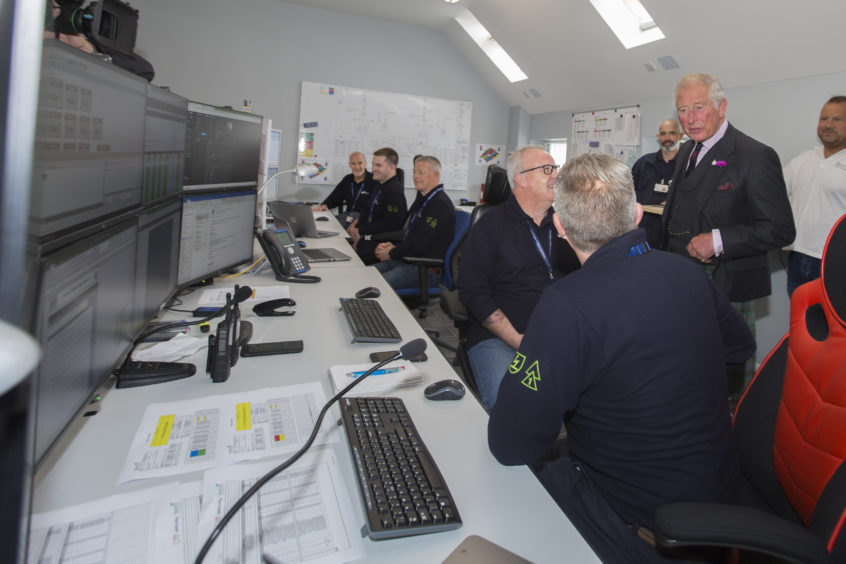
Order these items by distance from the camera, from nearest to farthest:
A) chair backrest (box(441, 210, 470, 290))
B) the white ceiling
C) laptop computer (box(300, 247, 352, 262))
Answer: laptop computer (box(300, 247, 352, 262)), chair backrest (box(441, 210, 470, 290)), the white ceiling

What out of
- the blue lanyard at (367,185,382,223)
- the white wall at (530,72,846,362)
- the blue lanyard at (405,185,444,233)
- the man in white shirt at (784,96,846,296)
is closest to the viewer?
the man in white shirt at (784,96,846,296)

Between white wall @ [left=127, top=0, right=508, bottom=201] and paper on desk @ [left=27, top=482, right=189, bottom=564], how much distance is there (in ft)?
18.5

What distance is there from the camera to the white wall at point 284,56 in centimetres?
530

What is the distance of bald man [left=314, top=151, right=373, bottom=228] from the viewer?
193 inches

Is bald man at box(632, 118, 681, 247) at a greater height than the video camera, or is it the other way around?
bald man at box(632, 118, 681, 247)

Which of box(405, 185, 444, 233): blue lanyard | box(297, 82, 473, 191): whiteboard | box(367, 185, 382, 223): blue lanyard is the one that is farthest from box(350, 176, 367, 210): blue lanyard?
box(405, 185, 444, 233): blue lanyard

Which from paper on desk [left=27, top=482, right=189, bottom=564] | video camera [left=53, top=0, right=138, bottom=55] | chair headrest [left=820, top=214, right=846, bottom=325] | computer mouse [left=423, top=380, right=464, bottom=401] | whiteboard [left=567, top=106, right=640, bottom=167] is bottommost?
paper on desk [left=27, top=482, right=189, bottom=564]

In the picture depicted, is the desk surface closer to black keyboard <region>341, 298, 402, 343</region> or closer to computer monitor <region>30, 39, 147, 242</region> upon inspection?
black keyboard <region>341, 298, 402, 343</region>

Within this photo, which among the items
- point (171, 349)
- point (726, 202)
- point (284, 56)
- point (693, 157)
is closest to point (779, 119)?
point (693, 157)

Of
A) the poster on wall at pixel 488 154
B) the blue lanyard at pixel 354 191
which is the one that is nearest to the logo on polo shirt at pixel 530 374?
the blue lanyard at pixel 354 191

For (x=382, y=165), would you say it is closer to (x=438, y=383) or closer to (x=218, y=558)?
(x=438, y=383)

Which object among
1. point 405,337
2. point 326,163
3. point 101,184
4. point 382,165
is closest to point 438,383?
point 405,337

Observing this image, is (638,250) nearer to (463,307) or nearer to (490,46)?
(463,307)

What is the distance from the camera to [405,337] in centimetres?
150
